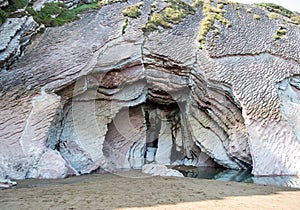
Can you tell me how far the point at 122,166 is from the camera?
36.7ft

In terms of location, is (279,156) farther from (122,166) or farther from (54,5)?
(54,5)

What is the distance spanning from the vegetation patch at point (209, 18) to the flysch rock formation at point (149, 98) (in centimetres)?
22

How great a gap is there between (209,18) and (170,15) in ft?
5.09

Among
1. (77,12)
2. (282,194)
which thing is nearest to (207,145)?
(282,194)

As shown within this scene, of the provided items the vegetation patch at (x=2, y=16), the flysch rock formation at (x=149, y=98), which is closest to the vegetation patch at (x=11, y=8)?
the vegetation patch at (x=2, y=16)

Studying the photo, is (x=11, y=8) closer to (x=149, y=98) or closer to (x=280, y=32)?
(x=149, y=98)

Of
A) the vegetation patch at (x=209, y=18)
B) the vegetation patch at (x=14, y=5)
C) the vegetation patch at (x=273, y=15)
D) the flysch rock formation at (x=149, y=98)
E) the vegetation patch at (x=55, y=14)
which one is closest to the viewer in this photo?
the flysch rock formation at (x=149, y=98)

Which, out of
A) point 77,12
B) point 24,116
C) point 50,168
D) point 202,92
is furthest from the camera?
point 77,12

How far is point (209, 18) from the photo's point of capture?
40.8ft

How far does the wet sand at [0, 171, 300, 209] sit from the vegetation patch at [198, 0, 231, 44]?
22.7ft

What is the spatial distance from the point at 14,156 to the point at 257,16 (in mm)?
10677

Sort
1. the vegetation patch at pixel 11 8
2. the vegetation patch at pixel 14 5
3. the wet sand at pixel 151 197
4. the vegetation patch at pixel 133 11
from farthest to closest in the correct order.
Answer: the vegetation patch at pixel 133 11
the vegetation patch at pixel 14 5
the vegetation patch at pixel 11 8
the wet sand at pixel 151 197

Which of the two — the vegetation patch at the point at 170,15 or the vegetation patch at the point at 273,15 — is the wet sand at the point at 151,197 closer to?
the vegetation patch at the point at 170,15

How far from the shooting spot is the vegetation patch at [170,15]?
38.2ft
